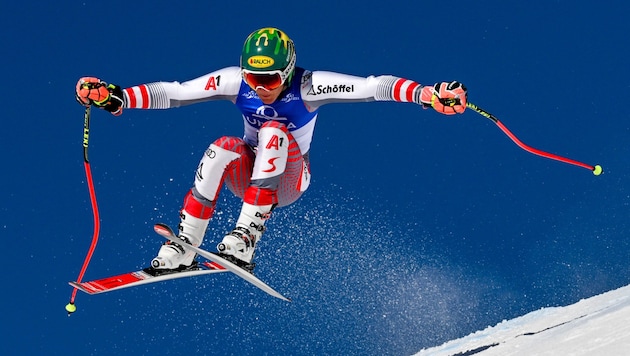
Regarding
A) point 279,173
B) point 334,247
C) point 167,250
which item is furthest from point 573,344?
point 334,247

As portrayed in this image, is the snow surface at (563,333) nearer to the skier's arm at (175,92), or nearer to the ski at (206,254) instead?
the ski at (206,254)

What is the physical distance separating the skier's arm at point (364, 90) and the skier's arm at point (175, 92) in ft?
1.07

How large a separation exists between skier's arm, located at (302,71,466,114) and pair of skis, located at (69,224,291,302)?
80 centimetres

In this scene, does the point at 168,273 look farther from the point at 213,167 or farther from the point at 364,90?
the point at 364,90

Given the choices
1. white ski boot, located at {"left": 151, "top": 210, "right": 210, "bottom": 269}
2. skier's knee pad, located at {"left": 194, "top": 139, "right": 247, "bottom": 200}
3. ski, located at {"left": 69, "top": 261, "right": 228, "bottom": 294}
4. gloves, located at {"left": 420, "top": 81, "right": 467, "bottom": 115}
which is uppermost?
gloves, located at {"left": 420, "top": 81, "right": 467, "bottom": 115}

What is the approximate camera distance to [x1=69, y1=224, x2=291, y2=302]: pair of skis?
403 cm

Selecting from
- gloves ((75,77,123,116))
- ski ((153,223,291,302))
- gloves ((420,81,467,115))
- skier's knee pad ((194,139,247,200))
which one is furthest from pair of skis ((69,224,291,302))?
gloves ((420,81,467,115))

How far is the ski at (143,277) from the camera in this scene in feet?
13.4

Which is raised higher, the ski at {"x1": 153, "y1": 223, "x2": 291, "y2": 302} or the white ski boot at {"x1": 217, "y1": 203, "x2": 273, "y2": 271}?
the white ski boot at {"x1": 217, "y1": 203, "x2": 273, "y2": 271}

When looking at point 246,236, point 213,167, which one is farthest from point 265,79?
point 246,236

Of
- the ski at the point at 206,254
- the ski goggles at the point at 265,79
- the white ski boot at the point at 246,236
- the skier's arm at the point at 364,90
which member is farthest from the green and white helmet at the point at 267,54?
the ski at the point at 206,254

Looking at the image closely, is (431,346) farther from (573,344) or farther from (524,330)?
(573,344)

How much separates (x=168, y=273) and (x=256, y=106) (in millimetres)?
804

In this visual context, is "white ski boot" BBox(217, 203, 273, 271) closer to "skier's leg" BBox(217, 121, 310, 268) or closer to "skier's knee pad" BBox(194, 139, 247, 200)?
"skier's leg" BBox(217, 121, 310, 268)
